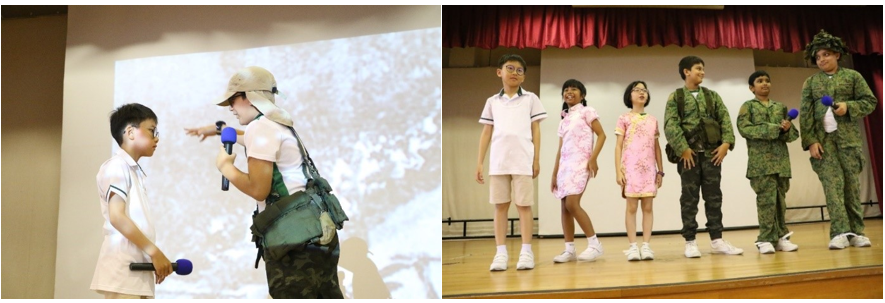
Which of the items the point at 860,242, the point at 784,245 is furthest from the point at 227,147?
the point at 860,242

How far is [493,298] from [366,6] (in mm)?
1524

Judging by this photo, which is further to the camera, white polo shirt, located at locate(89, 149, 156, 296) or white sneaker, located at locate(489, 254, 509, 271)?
white sneaker, located at locate(489, 254, 509, 271)

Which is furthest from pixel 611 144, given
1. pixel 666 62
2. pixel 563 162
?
pixel 563 162

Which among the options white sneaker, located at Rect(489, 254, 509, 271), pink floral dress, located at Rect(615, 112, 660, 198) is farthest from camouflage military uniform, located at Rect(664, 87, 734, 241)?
white sneaker, located at Rect(489, 254, 509, 271)

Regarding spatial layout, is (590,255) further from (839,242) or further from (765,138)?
(839,242)

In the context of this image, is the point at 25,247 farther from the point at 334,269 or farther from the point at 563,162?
the point at 563,162

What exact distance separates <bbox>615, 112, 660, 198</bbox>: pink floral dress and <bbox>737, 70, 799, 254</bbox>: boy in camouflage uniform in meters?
0.55

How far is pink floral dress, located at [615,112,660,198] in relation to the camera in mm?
3781

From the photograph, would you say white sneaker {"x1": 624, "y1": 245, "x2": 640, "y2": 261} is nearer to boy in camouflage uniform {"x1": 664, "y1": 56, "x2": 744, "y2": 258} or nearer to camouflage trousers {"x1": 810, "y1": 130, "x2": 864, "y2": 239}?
boy in camouflage uniform {"x1": 664, "y1": 56, "x2": 744, "y2": 258}

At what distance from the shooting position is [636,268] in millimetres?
3541

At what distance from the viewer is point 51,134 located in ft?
14.7

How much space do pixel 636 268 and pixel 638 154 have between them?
0.61 m

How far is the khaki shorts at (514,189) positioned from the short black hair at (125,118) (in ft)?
5.01

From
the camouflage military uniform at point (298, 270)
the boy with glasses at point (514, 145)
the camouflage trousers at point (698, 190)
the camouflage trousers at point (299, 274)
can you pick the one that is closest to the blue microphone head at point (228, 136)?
the camouflage military uniform at point (298, 270)
